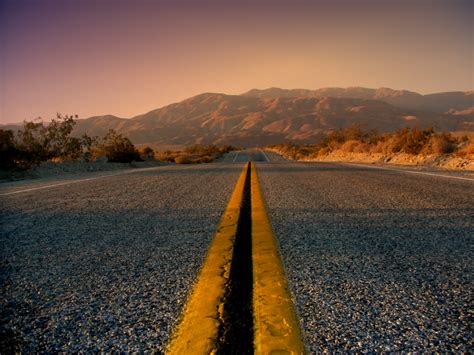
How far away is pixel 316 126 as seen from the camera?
13612 cm

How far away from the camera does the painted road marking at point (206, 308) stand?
39.3 inches

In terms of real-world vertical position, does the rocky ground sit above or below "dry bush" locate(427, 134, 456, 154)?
below

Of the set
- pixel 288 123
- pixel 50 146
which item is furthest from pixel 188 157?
pixel 288 123

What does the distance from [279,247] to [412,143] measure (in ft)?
53.1

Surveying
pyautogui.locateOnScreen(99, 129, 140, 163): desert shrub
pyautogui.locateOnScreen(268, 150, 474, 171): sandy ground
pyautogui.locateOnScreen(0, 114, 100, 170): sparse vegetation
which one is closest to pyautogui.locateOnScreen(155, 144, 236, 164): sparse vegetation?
pyautogui.locateOnScreen(99, 129, 140, 163): desert shrub

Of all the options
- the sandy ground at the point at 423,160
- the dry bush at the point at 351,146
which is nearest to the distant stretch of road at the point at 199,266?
the sandy ground at the point at 423,160

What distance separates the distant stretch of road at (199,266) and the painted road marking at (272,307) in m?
0.05

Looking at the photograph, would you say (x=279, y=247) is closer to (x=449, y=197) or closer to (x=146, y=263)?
(x=146, y=263)

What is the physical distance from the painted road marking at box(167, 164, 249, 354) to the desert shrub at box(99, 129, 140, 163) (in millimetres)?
18390

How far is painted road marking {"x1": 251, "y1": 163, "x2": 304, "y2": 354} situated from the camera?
985mm

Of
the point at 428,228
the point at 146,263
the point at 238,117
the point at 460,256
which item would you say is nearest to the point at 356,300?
the point at 460,256

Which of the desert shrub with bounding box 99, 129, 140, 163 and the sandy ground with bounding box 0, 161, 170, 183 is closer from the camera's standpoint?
the sandy ground with bounding box 0, 161, 170, 183

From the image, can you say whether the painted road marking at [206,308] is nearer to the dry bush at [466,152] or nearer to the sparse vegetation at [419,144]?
the dry bush at [466,152]

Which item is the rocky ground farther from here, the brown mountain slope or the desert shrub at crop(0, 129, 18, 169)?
the brown mountain slope
